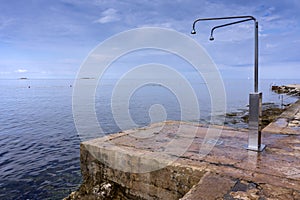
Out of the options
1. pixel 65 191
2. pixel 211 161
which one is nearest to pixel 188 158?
pixel 211 161

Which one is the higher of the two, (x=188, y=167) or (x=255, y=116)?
(x=255, y=116)

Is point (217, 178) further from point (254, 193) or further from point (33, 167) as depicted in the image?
point (33, 167)

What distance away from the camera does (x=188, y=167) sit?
3318 millimetres

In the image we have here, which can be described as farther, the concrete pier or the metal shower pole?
the metal shower pole

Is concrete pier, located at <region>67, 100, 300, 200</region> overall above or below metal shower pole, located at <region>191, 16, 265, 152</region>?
below

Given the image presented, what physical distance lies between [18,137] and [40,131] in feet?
4.93

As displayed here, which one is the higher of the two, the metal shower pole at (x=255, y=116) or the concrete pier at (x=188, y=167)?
the metal shower pole at (x=255, y=116)

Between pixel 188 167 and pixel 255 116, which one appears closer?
pixel 188 167

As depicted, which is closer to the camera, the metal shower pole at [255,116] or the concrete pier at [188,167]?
the concrete pier at [188,167]

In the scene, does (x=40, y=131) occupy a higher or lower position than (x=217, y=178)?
lower

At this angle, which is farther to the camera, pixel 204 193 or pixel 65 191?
pixel 65 191

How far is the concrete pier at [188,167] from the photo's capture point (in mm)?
2727

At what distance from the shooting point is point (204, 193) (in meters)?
2.62

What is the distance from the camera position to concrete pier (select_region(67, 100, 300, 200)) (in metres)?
2.73
